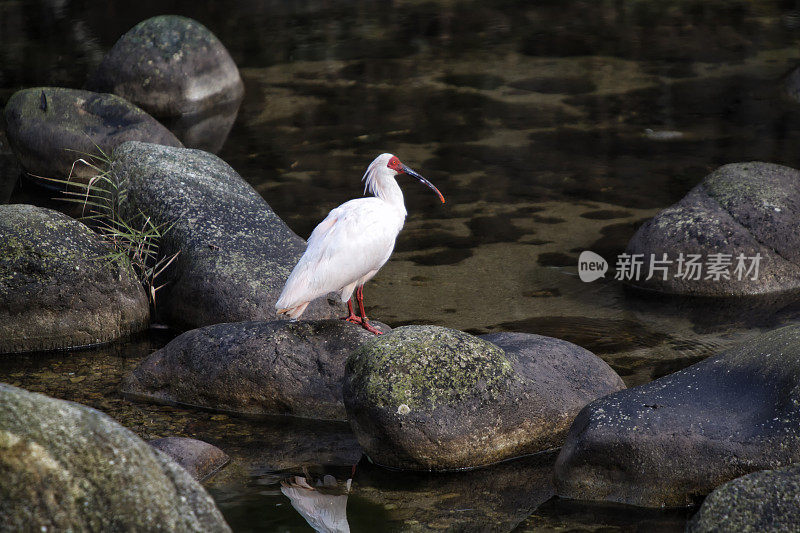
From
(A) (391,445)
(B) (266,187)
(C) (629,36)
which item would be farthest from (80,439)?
(C) (629,36)

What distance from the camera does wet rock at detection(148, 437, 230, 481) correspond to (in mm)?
5098

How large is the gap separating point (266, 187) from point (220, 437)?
472 cm

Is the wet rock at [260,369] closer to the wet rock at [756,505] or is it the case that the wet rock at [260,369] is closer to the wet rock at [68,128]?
the wet rock at [756,505]

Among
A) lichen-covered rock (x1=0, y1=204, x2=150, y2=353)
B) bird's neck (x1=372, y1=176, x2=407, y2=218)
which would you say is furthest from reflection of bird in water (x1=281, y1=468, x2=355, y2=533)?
lichen-covered rock (x1=0, y1=204, x2=150, y2=353)

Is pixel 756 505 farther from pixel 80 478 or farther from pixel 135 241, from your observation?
pixel 135 241

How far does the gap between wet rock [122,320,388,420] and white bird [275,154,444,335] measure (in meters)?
0.17

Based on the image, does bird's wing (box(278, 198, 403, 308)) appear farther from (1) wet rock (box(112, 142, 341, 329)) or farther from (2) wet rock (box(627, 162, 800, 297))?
(2) wet rock (box(627, 162, 800, 297))

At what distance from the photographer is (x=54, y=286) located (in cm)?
672

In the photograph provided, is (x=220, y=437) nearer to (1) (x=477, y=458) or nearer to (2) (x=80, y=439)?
(1) (x=477, y=458)

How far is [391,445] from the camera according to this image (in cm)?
518

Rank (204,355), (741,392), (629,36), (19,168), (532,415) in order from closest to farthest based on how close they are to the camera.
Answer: (741,392), (532,415), (204,355), (19,168), (629,36)

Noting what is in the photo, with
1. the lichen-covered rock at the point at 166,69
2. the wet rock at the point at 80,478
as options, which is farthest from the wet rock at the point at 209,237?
the lichen-covered rock at the point at 166,69

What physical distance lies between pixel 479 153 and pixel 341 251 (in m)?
5.03

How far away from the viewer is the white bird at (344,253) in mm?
5922
